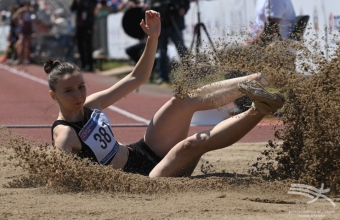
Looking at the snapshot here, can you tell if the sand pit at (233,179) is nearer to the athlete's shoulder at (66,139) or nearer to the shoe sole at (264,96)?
the athlete's shoulder at (66,139)

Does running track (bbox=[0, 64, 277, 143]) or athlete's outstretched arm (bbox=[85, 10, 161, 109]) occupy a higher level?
athlete's outstretched arm (bbox=[85, 10, 161, 109])

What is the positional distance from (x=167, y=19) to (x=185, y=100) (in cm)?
878

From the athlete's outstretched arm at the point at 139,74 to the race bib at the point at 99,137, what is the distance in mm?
175

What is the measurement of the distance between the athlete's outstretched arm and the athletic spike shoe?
3.21 ft

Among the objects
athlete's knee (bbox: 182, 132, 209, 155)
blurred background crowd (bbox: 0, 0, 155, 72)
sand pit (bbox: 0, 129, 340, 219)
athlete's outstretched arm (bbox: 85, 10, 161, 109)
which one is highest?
athlete's outstretched arm (bbox: 85, 10, 161, 109)

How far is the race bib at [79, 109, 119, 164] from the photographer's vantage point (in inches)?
192

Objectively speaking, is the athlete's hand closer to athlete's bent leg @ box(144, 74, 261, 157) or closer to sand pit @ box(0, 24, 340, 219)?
sand pit @ box(0, 24, 340, 219)

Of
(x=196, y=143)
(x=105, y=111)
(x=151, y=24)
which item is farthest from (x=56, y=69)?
(x=105, y=111)

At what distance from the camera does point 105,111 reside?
1053cm

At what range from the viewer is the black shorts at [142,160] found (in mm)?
5250

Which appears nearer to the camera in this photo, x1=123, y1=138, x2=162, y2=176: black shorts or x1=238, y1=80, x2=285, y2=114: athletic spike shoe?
x1=238, y1=80, x2=285, y2=114: athletic spike shoe

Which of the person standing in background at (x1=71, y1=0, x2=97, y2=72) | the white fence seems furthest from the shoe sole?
the person standing in background at (x1=71, y1=0, x2=97, y2=72)

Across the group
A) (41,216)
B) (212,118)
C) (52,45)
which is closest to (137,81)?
(41,216)

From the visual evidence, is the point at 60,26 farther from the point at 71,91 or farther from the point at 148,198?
the point at 148,198
